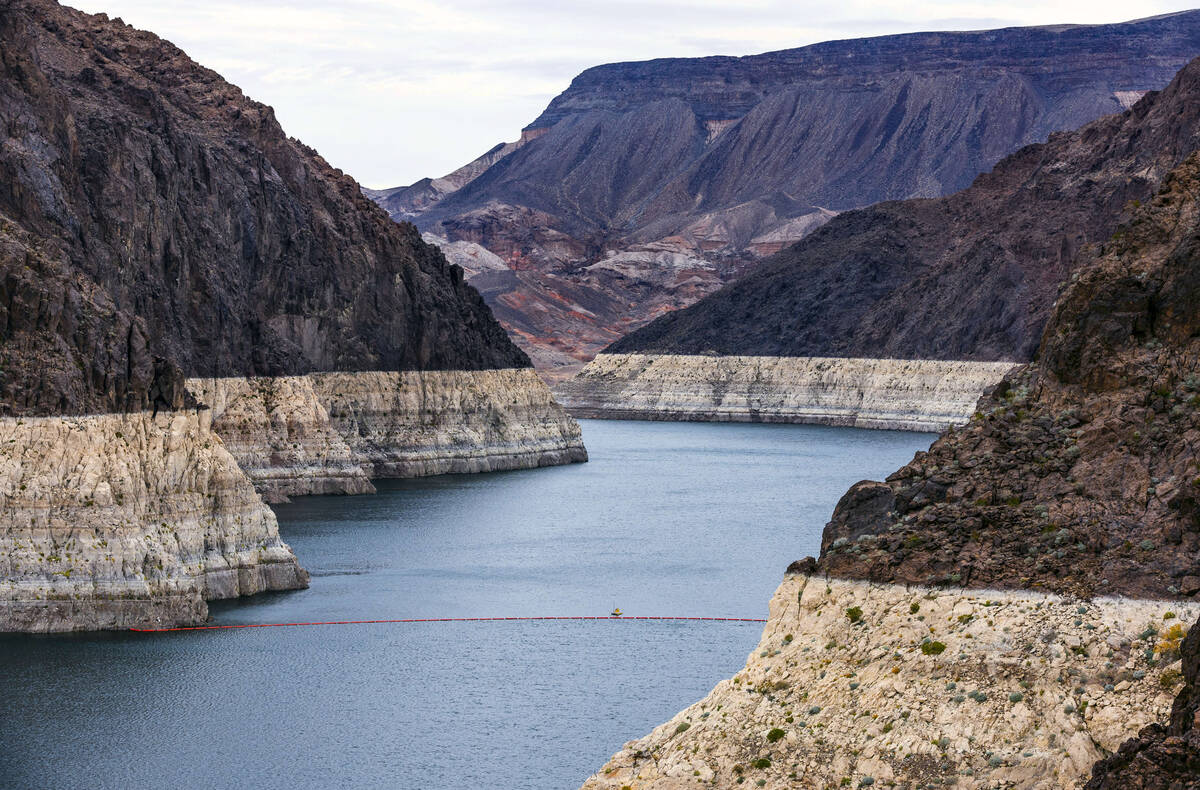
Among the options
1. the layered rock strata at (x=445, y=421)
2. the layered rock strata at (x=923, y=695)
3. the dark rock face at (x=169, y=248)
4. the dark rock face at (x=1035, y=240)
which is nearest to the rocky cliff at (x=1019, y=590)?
the layered rock strata at (x=923, y=695)

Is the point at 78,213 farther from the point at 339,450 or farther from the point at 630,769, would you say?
the point at 630,769

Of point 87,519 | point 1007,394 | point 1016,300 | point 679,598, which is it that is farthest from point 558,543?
point 1016,300

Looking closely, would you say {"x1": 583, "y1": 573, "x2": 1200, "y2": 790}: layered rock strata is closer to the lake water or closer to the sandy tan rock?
the lake water

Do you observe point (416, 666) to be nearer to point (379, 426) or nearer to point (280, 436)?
point (280, 436)

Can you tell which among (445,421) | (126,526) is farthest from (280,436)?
(126,526)

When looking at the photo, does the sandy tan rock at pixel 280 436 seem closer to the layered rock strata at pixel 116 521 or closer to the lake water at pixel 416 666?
the lake water at pixel 416 666

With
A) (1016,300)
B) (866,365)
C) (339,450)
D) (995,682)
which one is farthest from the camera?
(866,365)
